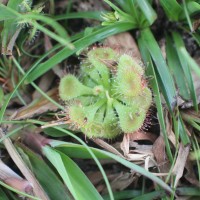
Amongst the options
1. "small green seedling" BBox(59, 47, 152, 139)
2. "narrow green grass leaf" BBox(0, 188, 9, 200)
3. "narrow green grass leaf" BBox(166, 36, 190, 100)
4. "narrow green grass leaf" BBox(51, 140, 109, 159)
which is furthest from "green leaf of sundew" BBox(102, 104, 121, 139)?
"narrow green grass leaf" BBox(0, 188, 9, 200)

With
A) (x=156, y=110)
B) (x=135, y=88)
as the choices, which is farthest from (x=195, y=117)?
(x=135, y=88)

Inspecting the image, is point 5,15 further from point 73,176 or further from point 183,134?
point 183,134

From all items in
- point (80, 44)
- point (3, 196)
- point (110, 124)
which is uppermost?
point (80, 44)

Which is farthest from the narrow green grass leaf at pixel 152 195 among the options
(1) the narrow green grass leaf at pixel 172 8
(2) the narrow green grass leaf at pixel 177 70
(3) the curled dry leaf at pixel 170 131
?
(1) the narrow green grass leaf at pixel 172 8

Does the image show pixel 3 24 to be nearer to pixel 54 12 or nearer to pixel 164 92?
pixel 54 12

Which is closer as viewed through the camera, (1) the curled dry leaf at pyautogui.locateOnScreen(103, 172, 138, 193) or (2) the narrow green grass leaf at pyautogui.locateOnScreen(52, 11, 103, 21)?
(1) the curled dry leaf at pyautogui.locateOnScreen(103, 172, 138, 193)

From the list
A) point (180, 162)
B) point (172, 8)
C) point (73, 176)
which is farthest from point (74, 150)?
point (172, 8)

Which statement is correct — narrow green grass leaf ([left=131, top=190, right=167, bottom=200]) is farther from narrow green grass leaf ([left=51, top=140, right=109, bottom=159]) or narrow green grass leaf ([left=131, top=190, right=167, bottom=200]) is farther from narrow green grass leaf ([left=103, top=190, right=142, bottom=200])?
narrow green grass leaf ([left=51, top=140, right=109, bottom=159])
